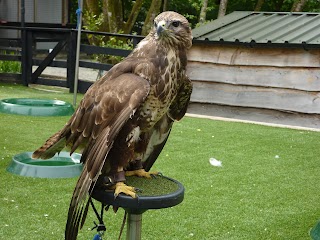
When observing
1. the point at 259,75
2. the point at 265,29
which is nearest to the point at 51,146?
the point at 259,75

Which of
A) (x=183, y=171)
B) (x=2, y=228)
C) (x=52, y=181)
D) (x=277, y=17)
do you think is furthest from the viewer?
(x=277, y=17)

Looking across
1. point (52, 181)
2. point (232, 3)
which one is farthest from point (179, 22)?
point (232, 3)

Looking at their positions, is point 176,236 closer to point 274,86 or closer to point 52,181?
point 52,181

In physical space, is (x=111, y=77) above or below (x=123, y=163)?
above

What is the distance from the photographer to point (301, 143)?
637 centimetres

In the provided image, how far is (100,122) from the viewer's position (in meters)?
2.19

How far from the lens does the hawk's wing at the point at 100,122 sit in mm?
2105

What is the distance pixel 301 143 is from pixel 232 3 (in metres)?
15.7

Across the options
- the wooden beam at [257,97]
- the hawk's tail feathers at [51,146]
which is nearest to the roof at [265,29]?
the wooden beam at [257,97]

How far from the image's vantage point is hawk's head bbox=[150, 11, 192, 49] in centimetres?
A: 217

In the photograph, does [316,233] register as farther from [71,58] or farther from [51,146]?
[71,58]

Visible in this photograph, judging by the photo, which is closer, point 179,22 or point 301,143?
point 179,22

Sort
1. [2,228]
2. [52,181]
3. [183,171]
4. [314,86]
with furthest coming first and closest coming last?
1. [314,86]
2. [183,171]
3. [52,181]
4. [2,228]

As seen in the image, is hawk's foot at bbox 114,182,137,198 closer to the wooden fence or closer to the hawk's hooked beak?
the hawk's hooked beak
